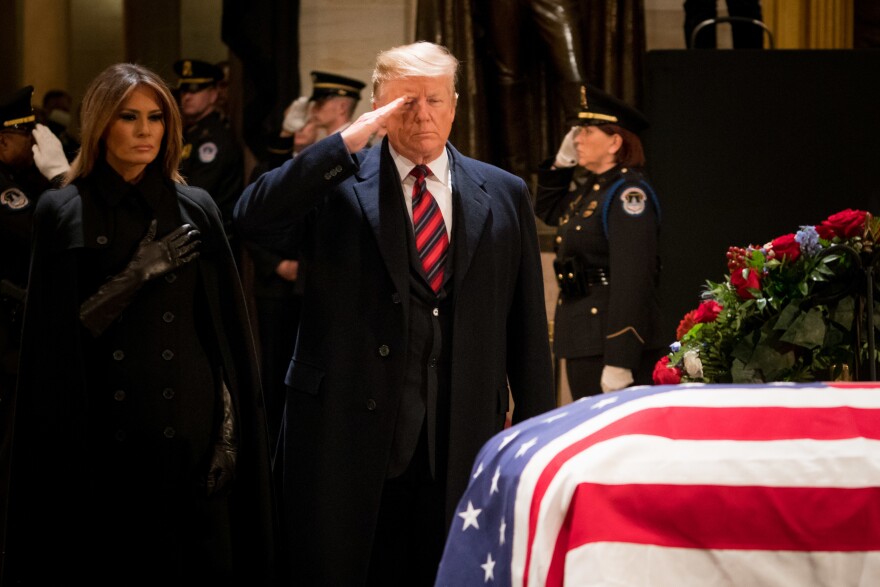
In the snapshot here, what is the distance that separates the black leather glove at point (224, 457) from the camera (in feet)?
10.8

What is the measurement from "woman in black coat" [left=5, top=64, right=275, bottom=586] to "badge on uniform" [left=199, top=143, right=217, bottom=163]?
3.50m

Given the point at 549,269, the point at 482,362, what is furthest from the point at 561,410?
the point at 549,269

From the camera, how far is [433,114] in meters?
3.10

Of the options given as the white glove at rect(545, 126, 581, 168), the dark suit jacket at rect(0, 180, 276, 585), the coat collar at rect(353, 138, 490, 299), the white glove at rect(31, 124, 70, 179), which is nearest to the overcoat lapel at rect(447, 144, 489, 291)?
the coat collar at rect(353, 138, 490, 299)

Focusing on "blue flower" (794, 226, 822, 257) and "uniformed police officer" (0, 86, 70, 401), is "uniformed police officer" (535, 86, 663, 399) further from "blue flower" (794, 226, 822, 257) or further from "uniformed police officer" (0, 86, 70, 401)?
"uniformed police officer" (0, 86, 70, 401)

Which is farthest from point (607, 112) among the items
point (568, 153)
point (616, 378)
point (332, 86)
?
point (332, 86)

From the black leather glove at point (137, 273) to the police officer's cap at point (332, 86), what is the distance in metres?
3.45

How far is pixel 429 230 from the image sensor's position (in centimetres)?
312

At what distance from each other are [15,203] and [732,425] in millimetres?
3428

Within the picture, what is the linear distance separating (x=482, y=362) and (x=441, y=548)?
0.42m

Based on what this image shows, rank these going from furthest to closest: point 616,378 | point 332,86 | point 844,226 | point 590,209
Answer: point 332,86, point 590,209, point 616,378, point 844,226

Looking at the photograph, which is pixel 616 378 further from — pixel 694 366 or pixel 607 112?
pixel 694 366

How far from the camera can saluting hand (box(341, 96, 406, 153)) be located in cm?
302

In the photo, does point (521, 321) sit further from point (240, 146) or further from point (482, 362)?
point (240, 146)
